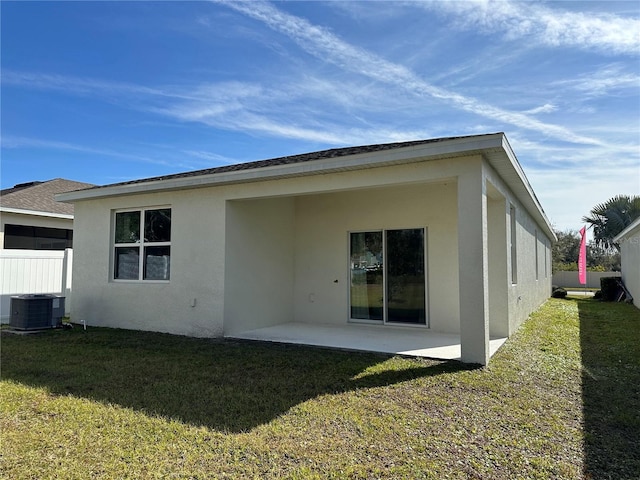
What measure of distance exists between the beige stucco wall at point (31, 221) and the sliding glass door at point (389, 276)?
34.8 ft

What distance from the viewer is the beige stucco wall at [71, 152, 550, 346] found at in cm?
783

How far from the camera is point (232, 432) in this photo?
11.5 feet

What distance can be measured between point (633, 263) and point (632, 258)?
29 cm

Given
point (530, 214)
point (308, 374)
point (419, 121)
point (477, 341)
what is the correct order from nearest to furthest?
point (308, 374), point (477, 341), point (419, 121), point (530, 214)

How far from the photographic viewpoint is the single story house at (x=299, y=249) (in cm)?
750

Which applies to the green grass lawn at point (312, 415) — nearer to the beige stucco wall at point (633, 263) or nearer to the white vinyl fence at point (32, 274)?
the white vinyl fence at point (32, 274)

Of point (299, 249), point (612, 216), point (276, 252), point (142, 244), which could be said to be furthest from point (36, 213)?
point (612, 216)

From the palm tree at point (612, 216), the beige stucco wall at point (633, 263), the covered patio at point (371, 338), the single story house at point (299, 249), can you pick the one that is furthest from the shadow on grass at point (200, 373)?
the palm tree at point (612, 216)

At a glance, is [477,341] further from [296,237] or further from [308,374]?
[296,237]

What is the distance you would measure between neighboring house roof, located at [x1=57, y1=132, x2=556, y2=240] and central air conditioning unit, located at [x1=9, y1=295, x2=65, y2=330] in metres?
2.56

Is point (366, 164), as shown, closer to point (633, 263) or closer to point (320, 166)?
point (320, 166)

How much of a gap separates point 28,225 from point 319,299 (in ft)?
33.2

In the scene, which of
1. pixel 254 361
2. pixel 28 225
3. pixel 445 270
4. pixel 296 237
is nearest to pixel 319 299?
pixel 296 237

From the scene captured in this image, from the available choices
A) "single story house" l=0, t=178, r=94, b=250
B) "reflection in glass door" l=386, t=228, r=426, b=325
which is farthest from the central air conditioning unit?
"reflection in glass door" l=386, t=228, r=426, b=325
